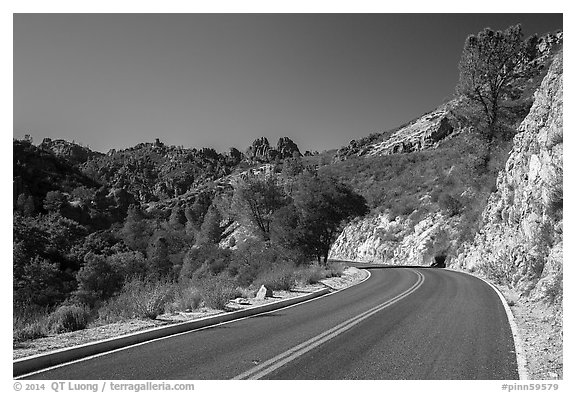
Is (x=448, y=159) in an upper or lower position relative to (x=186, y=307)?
upper

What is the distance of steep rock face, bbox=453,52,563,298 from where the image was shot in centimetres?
1262

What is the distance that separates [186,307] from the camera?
11641 mm

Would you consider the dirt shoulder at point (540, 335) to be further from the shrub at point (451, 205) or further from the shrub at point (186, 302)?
the shrub at point (451, 205)

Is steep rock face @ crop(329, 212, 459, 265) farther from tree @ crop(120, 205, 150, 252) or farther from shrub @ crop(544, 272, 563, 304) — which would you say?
tree @ crop(120, 205, 150, 252)

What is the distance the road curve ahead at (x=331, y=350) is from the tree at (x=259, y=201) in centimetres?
3229

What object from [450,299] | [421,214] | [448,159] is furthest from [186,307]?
[448,159]

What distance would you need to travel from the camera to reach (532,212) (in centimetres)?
1716

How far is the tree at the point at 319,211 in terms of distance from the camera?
115ft

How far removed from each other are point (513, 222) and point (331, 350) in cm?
1788

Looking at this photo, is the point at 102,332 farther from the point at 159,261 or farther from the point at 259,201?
the point at 159,261

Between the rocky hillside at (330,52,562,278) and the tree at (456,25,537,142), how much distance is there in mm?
4093

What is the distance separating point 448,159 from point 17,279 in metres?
56.1

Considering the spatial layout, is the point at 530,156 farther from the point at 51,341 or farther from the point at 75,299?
the point at 75,299
